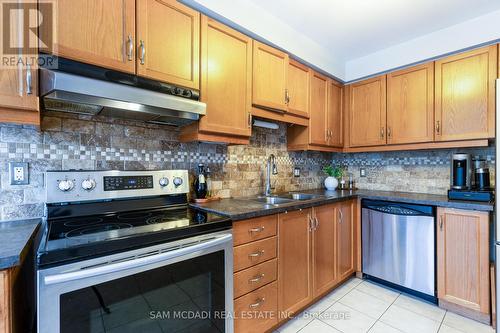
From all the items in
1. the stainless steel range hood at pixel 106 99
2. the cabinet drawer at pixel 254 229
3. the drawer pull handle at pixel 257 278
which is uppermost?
the stainless steel range hood at pixel 106 99

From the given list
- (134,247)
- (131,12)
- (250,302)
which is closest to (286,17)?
(131,12)

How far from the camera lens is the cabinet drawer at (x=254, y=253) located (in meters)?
1.44

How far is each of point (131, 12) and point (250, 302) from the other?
185 cm

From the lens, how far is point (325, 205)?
2.08 meters

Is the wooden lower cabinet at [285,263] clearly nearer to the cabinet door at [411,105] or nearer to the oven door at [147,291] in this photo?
the oven door at [147,291]

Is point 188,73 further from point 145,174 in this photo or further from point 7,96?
point 7,96

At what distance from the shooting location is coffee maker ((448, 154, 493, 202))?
1.98 meters

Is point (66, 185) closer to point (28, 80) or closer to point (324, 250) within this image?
point (28, 80)

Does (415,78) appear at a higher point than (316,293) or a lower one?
higher

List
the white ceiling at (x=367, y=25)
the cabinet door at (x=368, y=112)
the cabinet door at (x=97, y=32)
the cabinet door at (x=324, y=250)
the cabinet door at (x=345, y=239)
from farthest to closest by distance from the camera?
the cabinet door at (x=368, y=112) → the cabinet door at (x=345, y=239) → the cabinet door at (x=324, y=250) → the white ceiling at (x=367, y=25) → the cabinet door at (x=97, y=32)

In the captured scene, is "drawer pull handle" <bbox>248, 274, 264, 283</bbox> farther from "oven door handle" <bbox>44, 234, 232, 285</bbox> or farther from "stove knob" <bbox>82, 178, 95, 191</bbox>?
"stove knob" <bbox>82, 178, 95, 191</bbox>

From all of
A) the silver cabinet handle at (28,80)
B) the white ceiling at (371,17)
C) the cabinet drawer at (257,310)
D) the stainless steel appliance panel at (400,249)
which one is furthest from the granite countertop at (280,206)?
the white ceiling at (371,17)

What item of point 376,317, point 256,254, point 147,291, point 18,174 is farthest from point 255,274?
point 18,174

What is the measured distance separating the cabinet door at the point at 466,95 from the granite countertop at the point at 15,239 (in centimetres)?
300
